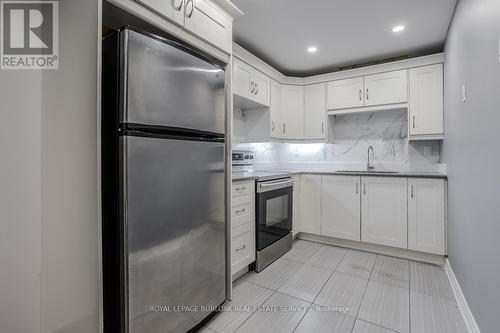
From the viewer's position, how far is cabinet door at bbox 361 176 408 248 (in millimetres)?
2686

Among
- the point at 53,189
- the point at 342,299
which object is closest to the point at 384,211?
the point at 342,299

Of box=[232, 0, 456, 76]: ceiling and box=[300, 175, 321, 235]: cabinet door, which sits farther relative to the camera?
box=[300, 175, 321, 235]: cabinet door

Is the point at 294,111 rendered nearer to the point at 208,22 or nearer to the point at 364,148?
the point at 364,148

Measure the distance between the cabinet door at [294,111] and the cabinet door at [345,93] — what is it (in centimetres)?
40

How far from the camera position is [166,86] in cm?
130

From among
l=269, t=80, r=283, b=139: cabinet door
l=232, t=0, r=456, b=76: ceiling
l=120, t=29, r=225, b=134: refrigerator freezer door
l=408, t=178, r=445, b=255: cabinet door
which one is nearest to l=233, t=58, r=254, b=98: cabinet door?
l=232, t=0, r=456, b=76: ceiling

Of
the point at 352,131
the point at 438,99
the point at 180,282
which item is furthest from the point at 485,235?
the point at 352,131

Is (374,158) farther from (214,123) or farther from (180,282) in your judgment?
(180,282)

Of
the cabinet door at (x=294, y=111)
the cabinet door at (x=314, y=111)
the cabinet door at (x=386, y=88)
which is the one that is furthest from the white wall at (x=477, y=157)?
the cabinet door at (x=294, y=111)

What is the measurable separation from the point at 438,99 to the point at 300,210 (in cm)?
205

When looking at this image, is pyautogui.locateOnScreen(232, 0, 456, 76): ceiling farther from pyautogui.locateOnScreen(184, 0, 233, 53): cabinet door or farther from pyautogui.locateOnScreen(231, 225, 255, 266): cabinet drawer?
pyautogui.locateOnScreen(231, 225, 255, 266): cabinet drawer

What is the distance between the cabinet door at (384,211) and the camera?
2686 millimetres

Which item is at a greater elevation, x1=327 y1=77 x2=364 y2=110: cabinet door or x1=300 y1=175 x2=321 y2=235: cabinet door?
x1=327 y1=77 x2=364 y2=110: cabinet door

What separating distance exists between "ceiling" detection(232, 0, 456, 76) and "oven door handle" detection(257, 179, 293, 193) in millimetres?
1590
